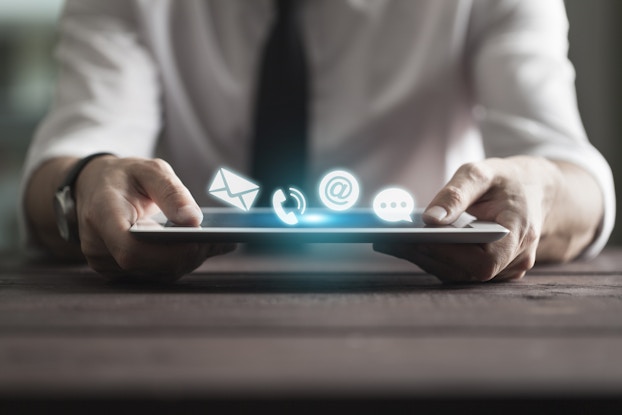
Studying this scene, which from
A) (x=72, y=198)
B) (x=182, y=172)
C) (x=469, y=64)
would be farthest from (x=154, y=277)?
(x=469, y=64)

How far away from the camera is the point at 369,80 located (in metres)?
1.31

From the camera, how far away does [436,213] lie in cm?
58

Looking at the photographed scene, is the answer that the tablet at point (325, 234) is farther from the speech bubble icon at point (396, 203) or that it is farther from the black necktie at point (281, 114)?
the black necktie at point (281, 114)

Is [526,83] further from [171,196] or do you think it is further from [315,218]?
[171,196]

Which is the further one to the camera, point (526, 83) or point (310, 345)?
point (526, 83)

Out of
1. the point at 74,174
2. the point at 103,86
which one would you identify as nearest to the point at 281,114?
the point at 103,86

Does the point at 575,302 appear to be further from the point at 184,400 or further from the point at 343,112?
the point at 343,112

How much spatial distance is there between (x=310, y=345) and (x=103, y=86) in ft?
3.30

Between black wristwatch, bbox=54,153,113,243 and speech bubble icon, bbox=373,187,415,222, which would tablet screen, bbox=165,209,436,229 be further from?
black wristwatch, bbox=54,153,113,243

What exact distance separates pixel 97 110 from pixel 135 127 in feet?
0.27

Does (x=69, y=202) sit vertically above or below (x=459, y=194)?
below

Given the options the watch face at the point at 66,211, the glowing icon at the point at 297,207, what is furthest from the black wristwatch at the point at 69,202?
the glowing icon at the point at 297,207

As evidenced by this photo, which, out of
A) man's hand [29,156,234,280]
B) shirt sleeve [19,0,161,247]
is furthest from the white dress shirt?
man's hand [29,156,234,280]

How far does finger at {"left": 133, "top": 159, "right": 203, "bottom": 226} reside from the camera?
1.93 ft
